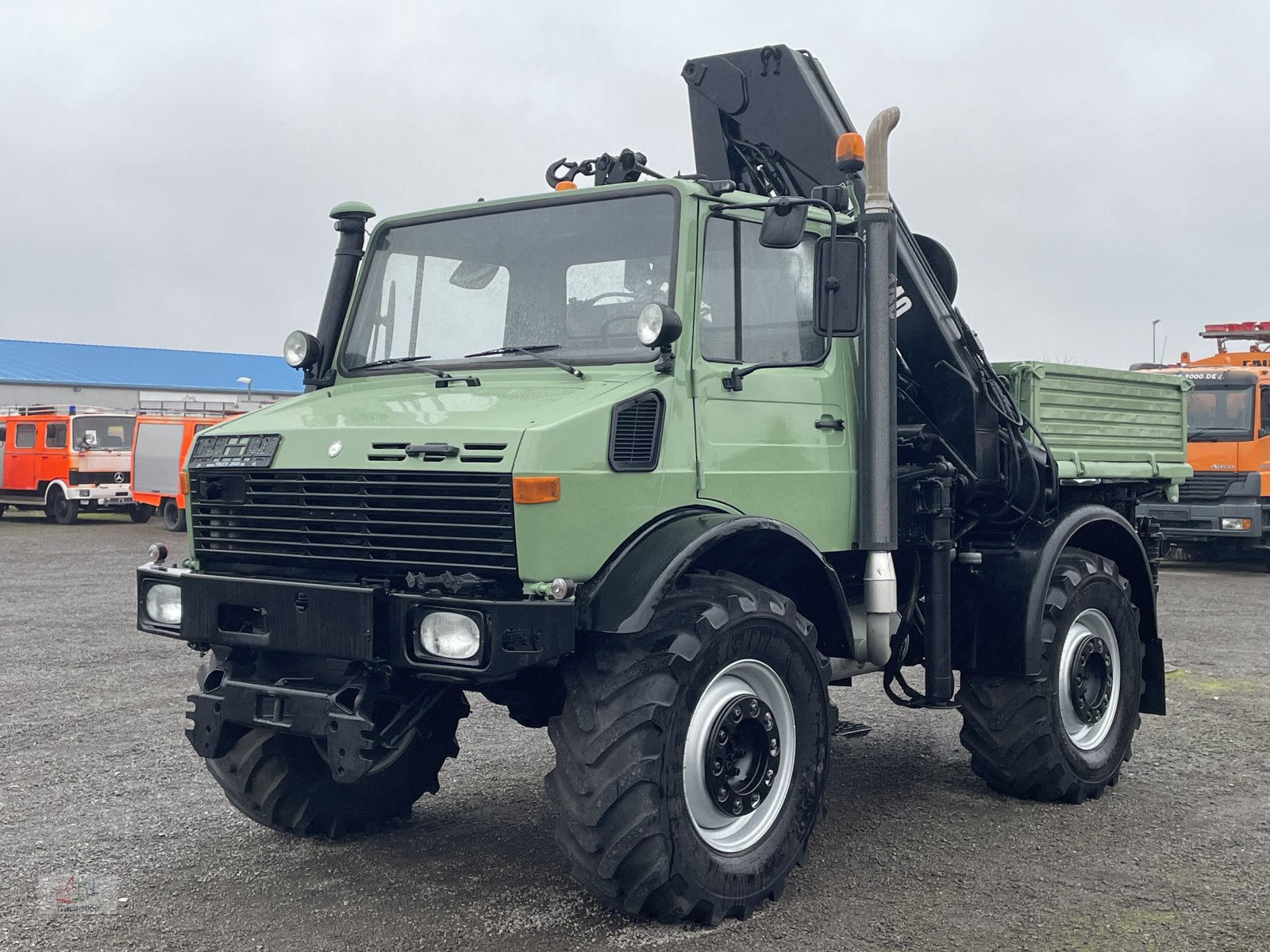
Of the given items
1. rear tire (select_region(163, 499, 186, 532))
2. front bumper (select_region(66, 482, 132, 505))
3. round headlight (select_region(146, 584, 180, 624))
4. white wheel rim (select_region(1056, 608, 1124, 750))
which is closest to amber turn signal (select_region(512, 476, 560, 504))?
round headlight (select_region(146, 584, 180, 624))

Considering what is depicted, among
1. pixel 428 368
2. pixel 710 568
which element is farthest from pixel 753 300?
pixel 428 368

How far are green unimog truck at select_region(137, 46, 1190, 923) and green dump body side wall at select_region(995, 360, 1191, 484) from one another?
0.03 m

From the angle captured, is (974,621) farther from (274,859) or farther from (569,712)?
(274,859)

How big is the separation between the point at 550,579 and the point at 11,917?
7.70 feet

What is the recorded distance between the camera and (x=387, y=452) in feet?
16.0

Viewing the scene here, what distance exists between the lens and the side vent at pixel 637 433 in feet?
16.0

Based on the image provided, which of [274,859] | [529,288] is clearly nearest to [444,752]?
[274,859]

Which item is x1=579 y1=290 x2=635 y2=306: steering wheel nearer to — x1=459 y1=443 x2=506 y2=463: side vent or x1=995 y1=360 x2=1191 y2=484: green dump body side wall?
x1=459 y1=443 x2=506 y2=463: side vent

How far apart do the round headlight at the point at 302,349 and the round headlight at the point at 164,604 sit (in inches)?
47.0

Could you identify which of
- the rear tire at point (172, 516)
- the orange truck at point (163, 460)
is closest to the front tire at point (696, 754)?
the orange truck at point (163, 460)

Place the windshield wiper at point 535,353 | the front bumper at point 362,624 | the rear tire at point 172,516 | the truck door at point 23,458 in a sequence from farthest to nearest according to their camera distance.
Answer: the truck door at point 23,458
the rear tire at point 172,516
the windshield wiper at point 535,353
the front bumper at point 362,624

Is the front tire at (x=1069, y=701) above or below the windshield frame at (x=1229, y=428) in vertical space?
below

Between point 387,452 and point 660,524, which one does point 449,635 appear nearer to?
point 387,452

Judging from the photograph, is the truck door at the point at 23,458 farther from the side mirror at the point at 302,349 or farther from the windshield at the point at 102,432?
the side mirror at the point at 302,349
